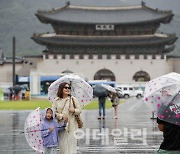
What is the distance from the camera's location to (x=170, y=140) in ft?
24.2

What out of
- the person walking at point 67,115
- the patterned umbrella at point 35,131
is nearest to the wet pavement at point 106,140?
the patterned umbrella at point 35,131

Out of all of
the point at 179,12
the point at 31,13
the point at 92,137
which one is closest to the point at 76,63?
the point at 92,137

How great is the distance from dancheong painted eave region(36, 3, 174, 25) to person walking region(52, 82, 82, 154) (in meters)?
58.1

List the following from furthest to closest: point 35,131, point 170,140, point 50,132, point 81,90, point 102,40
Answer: point 102,40 < point 81,90 < point 35,131 < point 50,132 < point 170,140

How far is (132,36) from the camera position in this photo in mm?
67625

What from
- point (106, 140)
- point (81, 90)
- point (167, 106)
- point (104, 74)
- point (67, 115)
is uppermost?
point (104, 74)

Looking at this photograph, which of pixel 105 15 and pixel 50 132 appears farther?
pixel 105 15

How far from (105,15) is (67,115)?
207 feet

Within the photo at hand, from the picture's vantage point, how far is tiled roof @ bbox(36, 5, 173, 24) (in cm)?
6762

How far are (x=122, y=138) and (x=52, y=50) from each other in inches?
2113

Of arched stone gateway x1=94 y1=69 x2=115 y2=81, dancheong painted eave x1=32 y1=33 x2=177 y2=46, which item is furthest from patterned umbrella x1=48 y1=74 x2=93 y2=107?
arched stone gateway x1=94 y1=69 x2=115 y2=81

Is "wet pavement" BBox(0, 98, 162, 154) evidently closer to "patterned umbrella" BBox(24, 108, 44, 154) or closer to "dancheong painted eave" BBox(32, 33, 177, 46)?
"patterned umbrella" BBox(24, 108, 44, 154)

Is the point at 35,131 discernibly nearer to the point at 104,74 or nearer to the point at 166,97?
the point at 166,97

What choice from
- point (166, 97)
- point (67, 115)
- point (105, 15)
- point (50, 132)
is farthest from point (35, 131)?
point (105, 15)
